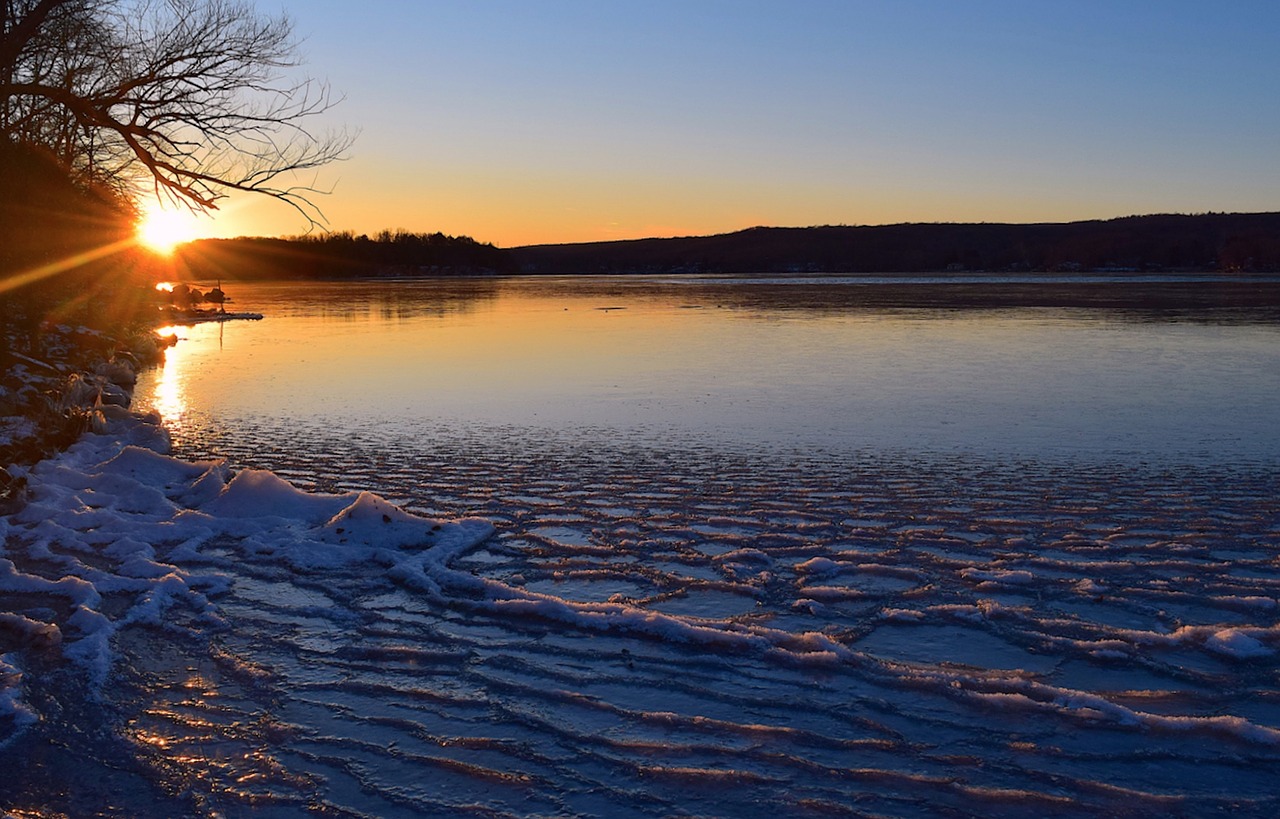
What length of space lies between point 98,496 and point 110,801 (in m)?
5.29

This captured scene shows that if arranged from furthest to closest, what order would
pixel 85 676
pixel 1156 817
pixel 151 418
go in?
1. pixel 151 418
2. pixel 85 676
3. pixel 1156 817

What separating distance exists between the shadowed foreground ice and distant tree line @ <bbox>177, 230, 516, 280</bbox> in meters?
85.1

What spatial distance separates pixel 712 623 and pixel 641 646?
50 centimetres

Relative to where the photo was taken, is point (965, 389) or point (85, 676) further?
point (965, 389)

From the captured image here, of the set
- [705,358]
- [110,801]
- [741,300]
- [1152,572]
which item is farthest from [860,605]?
[741,300]

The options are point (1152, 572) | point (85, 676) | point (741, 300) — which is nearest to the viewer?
point (85, 676)

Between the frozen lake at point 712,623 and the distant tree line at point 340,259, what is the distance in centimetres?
8303

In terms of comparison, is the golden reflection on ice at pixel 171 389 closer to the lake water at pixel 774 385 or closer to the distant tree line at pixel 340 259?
the lake water at pixel 774 385

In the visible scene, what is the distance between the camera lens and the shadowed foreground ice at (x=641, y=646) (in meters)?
3.94

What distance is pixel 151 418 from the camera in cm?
1323

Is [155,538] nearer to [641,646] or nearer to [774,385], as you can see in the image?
[641,646]

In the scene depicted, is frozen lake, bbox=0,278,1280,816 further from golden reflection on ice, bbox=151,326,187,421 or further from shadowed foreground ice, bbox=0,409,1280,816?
golden reflection on ice, bbox=151,326,187,421

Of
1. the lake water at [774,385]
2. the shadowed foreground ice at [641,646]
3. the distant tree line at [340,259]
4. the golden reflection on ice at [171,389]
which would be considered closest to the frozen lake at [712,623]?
the shadowed foreground ice at [641,646]

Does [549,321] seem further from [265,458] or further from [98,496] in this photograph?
[98,496]
